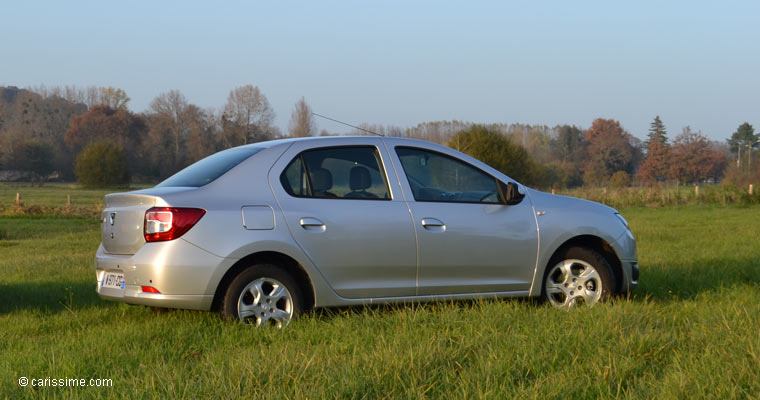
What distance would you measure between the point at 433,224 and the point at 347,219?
29.9 inches

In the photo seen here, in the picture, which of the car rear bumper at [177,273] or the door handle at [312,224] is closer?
the car rear bumper at [177,273]

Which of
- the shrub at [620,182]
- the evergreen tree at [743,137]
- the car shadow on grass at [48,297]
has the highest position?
the evergreen tree at [743,137]

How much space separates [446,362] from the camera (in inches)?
165

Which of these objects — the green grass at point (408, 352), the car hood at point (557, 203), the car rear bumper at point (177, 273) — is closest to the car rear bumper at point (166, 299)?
the car rear bumper at point (177, 273)

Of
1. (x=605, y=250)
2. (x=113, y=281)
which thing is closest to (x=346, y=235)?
(x=113, y=281)

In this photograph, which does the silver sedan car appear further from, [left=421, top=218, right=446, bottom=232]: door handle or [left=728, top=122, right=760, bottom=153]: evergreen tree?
[left=728, top=122, right=760, bottom=153]: evergreen tree

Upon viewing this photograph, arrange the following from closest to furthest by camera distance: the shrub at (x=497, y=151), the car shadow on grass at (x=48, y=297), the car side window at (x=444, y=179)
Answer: the car side window at (x=444, y=179) < the car shadow on grass at (x=48, y=297) < the shrub at (x=497, y=151)

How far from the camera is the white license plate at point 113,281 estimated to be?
5473 millimetres

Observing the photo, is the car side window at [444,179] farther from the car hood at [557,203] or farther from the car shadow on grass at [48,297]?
the car shadow on grass at [48,297]

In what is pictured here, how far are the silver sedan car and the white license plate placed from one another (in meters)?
0.02

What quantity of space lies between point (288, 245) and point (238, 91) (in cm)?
8654

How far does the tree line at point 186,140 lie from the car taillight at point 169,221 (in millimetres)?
55481

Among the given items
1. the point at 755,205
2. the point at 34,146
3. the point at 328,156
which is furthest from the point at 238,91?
the point at 328,156

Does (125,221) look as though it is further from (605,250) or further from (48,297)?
(605,250)
